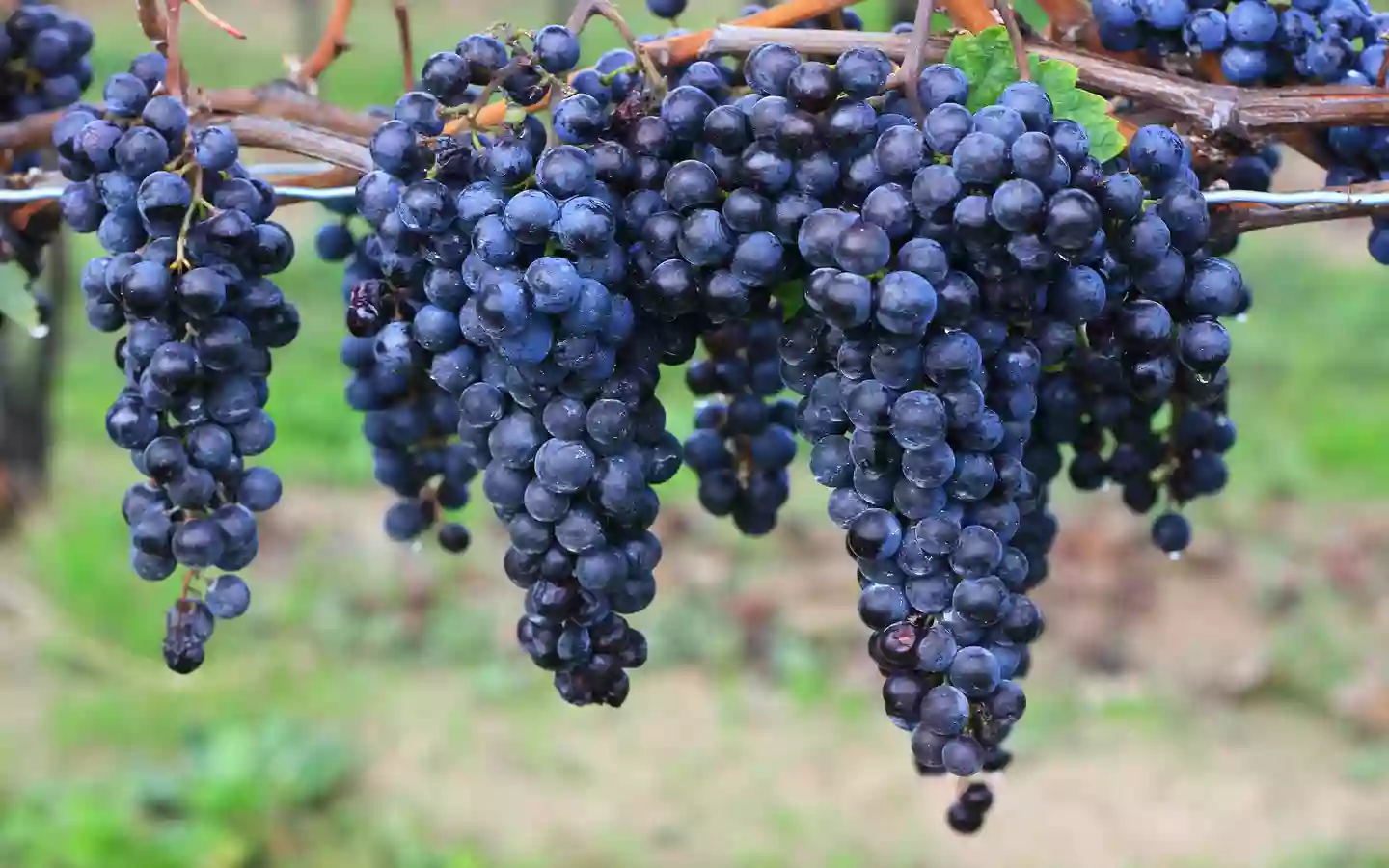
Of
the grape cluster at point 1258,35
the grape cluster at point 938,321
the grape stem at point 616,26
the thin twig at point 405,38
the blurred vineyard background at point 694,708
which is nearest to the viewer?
the grape cluster at point 938,321

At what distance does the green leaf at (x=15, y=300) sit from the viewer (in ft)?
3.46

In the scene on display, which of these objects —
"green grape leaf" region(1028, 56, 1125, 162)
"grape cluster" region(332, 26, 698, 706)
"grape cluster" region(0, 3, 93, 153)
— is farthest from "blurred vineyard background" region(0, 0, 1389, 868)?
"green grape leaf" region(1028, 56, 1125, 162)

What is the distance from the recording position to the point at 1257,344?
549 cm

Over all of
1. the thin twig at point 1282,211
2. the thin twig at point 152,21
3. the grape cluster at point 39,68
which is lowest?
the grape cluster at point 39,68

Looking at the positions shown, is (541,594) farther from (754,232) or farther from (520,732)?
(520,732)

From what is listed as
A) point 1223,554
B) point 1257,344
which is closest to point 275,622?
point 1223,554

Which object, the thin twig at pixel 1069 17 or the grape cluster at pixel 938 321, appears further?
the thin twig at pixel 1069 17

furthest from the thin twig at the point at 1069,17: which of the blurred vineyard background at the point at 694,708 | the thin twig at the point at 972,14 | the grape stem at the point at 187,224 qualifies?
the blurred vineyard background at the point at 694,708

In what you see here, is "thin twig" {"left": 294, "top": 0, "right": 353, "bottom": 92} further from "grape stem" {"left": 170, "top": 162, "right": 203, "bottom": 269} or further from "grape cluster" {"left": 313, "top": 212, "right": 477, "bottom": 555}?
"grape stem" {"left": 170, "top": 162, "right": 203, "bottom": 269}

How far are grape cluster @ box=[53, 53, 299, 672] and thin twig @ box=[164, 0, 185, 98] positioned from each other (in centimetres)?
2

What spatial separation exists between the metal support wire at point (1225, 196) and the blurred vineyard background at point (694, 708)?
2.15 m

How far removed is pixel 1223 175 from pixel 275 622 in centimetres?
338

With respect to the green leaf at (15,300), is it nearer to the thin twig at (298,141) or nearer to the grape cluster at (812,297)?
the thin twig at (298,141)

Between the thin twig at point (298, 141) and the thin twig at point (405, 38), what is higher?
the thin twig at point (405, 38)
